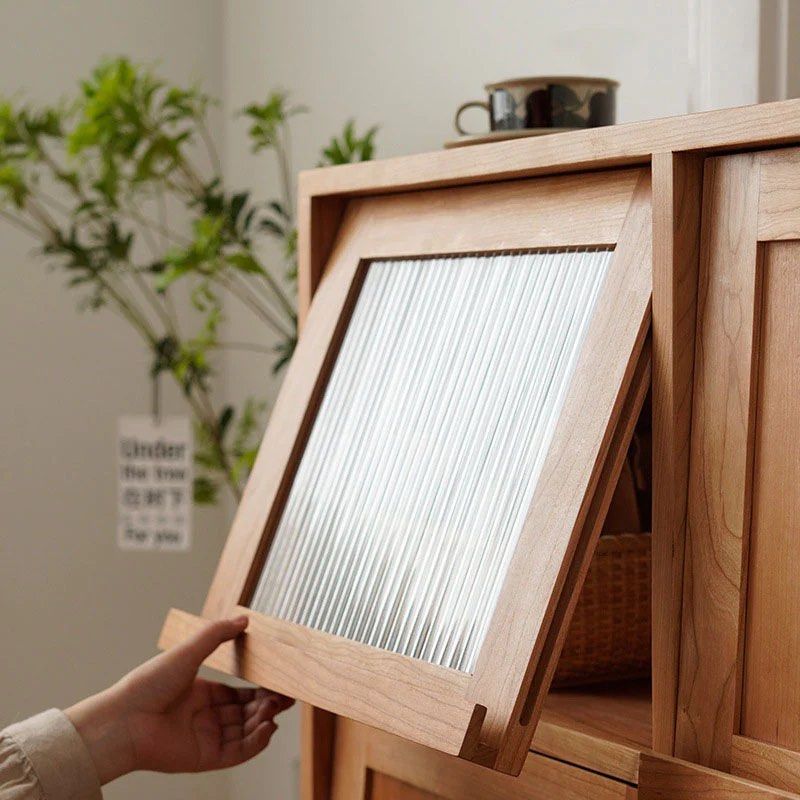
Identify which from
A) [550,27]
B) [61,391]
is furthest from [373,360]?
[61,391]

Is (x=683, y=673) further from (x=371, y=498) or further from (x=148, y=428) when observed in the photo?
(x=148, y=428)

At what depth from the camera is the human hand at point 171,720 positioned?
1401 millimetres

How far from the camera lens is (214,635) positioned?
1.25m

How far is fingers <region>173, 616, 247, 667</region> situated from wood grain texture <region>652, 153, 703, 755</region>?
0.45m

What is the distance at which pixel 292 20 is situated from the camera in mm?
2430

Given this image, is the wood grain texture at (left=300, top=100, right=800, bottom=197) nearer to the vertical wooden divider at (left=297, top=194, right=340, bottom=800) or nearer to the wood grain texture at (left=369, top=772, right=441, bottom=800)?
the vertical wooden divider at (left=297, top=194, right=340, bottom=800)

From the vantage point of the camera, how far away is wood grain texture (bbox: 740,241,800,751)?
96 cm

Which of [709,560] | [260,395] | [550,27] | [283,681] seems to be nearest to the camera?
[709,560]

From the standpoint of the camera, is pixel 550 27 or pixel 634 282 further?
pixel 550 27

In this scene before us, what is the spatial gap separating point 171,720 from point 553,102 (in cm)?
87

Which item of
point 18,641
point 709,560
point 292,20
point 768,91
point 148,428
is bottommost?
point 18,641

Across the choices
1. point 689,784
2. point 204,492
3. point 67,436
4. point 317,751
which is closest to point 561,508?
point 689,784

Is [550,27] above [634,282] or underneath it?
above

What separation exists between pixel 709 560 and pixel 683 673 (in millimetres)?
105
